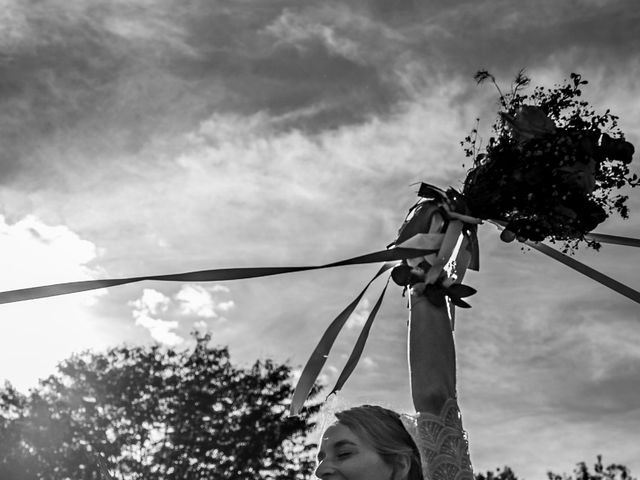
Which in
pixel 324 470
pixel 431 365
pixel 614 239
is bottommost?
pixel 324 470

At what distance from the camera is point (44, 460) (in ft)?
79.4

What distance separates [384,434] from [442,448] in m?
0.25

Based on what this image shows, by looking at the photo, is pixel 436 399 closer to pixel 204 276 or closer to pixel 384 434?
pixel 384 434

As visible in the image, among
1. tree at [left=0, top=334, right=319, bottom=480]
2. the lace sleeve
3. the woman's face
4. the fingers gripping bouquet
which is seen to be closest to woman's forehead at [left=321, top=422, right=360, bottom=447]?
the woman's face

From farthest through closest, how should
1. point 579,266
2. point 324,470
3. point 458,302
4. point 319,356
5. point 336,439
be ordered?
point 579,266 < point 319,356 < point 458,302 < point 336,439 < point 324,470

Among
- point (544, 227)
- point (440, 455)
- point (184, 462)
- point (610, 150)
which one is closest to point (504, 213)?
point (544, 227)

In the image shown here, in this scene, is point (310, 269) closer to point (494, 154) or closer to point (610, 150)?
point (494, 154)

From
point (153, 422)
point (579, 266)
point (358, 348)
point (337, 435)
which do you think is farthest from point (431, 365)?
point (153, 422)

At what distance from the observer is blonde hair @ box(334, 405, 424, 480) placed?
292 cm

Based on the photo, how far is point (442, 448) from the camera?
3055mm

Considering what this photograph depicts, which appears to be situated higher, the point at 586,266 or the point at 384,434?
the point at 586,266

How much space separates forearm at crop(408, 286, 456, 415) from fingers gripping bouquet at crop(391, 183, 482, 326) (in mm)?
201

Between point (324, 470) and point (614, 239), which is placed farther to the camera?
point (614, 239)

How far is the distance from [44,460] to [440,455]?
77.1 ft
